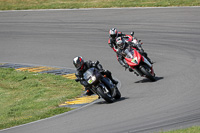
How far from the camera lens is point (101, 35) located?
25500 mm

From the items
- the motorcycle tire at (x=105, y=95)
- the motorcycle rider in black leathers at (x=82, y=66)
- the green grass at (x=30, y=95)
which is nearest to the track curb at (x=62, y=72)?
the green grass at (x=30, y=95)

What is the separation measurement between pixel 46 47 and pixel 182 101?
13811 mm

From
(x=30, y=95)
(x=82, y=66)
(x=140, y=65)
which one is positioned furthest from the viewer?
(x=30, y=95)

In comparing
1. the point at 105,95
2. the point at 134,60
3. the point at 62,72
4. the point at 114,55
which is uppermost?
the point at 134,60

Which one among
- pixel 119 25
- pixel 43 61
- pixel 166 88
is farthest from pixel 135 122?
pixel 119 25

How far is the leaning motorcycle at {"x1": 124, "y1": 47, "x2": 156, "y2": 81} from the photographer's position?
50.6 feet

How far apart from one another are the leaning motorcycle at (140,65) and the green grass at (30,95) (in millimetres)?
2161

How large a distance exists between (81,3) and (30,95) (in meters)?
17.4

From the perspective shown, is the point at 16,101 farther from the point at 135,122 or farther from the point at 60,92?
the point at 135,122

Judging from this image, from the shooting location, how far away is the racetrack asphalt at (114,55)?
11156mm

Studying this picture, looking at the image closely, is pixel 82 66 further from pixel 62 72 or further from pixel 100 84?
pixel 62 72

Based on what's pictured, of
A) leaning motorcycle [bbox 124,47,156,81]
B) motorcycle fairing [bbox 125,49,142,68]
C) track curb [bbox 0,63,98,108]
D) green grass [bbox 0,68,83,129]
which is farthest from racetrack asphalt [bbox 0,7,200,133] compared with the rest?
green grass [bbox 0,68,83,129]

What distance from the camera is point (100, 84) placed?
1340 centimetres

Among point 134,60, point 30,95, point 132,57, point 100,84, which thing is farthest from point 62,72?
point 100,84
